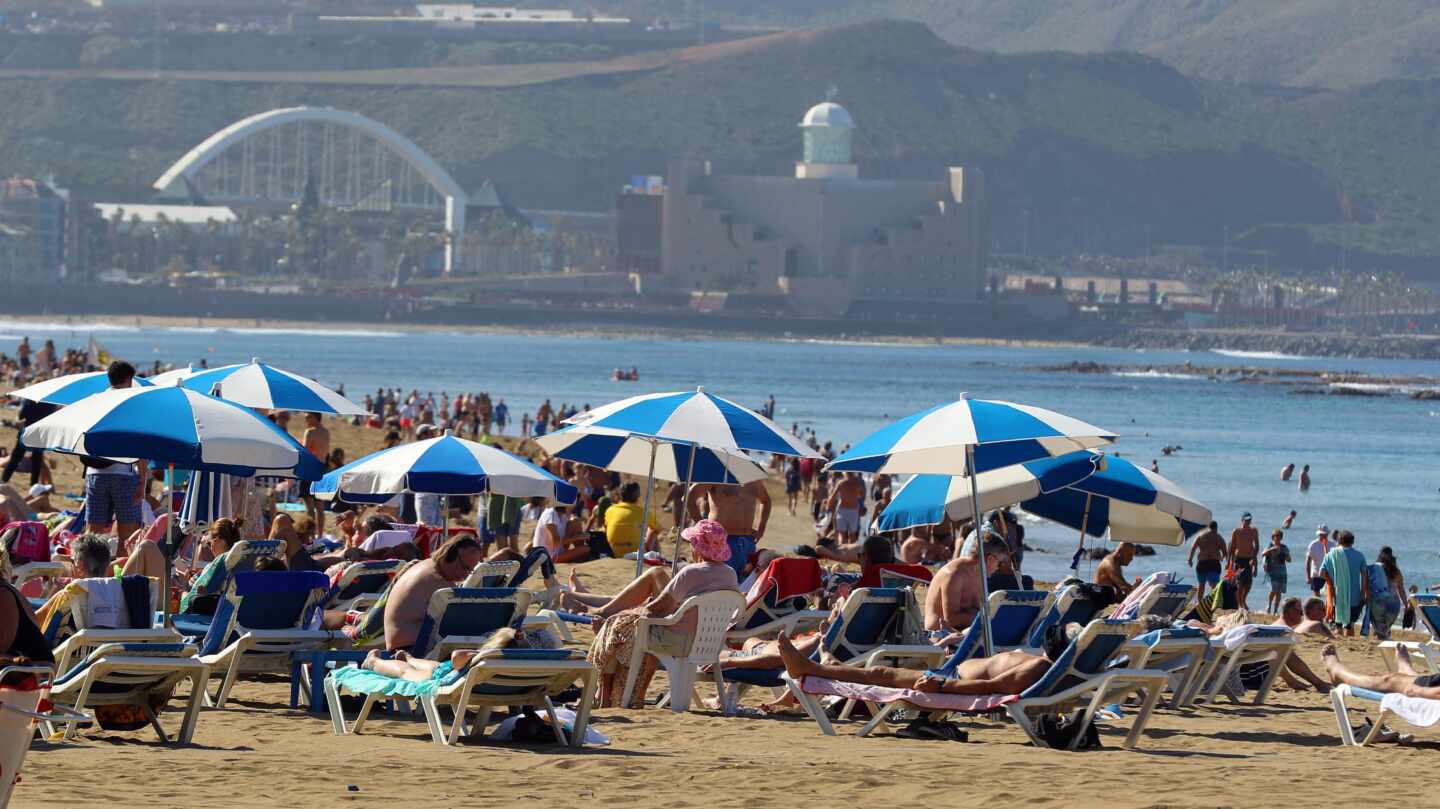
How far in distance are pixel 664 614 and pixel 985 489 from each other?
3.05 metres

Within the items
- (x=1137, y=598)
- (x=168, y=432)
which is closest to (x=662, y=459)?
(x=1137, y=598)

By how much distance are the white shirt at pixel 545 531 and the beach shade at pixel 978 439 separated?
4856mm

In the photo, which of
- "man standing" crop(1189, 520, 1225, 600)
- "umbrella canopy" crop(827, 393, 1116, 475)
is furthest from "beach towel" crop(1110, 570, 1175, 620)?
"man standing" crop(1189, 520, 1225, 600)

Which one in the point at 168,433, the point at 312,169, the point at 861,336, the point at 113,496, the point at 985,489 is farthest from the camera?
the point at 312,169

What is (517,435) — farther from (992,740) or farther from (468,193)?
(468,193)

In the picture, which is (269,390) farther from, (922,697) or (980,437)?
(922,697)

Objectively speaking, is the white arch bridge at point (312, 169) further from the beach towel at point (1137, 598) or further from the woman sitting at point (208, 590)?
the woman sitting at point (208, 590)

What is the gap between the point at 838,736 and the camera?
9.13m

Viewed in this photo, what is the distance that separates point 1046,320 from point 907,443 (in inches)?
5824

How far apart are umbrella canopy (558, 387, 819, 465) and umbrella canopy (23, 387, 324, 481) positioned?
1.53m

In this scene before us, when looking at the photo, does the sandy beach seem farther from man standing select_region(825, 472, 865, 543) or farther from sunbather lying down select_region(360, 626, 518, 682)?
man standing select_region(825, 472, 865, 543)

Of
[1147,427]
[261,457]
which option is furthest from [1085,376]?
[261,457]

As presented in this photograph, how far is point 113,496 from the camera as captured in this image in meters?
12.8

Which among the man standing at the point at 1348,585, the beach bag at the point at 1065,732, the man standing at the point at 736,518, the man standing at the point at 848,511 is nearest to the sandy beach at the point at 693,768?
the beach bag at the point at 1065,732
